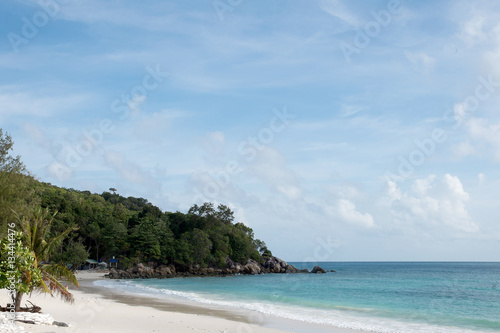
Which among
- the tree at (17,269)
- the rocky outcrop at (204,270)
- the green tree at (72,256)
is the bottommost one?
the rocky outcrop at (204,270)

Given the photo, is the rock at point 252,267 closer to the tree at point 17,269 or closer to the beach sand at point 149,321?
the beach sand at point 149,321

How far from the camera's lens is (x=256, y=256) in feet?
272

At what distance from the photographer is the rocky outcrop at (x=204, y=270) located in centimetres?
5920

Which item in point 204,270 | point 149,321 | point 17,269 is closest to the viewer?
point 17,269

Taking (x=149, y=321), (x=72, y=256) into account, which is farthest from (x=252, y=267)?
(x=149, y=321)

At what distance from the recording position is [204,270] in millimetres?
69688

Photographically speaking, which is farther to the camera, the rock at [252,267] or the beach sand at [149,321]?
the rock at [252,267]

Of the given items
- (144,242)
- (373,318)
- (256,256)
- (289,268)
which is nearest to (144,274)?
(144,242)

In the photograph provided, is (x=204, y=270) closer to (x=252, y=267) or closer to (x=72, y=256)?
(x=252, y=267)

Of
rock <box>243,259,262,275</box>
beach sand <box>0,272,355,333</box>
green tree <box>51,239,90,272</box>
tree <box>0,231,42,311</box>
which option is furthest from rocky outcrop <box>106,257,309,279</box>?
tree <box>0,231,42,311</box>

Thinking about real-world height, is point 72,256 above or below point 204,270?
above

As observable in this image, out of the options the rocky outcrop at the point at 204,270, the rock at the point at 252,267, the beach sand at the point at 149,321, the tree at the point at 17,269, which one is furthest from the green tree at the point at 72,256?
the tree at the point at 17,269

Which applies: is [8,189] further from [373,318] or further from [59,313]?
[373,318]

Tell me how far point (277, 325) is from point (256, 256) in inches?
2654
